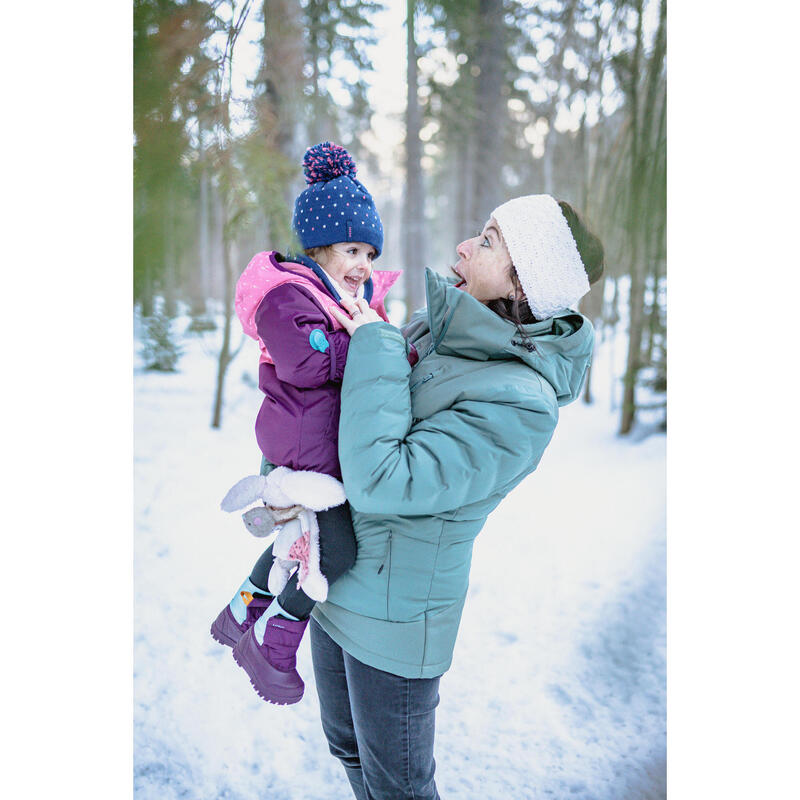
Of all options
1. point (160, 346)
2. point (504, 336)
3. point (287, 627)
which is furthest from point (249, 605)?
point (160, 346)

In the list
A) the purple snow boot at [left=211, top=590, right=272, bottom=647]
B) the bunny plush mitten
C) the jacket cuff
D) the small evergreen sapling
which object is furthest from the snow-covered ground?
the jacket cuff

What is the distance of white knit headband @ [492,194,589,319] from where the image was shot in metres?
1.16

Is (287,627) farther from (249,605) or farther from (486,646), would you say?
(486,646)

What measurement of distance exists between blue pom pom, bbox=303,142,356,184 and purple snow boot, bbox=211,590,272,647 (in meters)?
0.83

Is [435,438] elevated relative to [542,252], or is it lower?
lower

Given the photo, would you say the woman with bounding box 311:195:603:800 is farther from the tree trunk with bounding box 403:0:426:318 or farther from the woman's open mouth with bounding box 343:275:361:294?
the tree trunk with bounding box 403:0:426:318

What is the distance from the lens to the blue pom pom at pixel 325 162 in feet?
4.22

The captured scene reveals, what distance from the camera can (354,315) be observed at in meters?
1.14

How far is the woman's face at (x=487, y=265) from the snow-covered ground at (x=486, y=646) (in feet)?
5.06

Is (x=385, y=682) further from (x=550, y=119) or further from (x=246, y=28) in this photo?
(x=550, y=119)

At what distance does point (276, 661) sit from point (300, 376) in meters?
0.52
